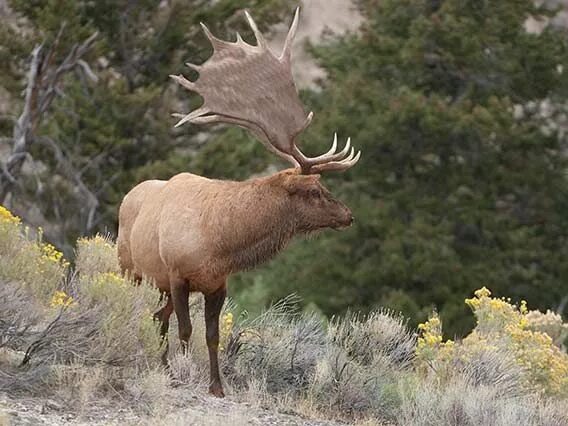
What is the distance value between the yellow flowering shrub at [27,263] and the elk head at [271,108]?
1.52m

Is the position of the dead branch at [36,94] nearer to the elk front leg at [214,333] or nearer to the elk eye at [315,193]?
the elk front leg at [214,333]

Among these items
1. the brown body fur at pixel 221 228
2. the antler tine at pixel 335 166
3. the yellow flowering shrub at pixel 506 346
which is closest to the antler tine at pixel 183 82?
the brown body fur at pixel 221 228

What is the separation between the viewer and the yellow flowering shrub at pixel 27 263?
34.3 feet

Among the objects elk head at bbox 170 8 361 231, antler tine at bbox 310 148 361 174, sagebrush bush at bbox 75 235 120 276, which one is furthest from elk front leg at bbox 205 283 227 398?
sagebrush bush at bbox 75 235 120 276

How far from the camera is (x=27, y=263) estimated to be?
10594mm

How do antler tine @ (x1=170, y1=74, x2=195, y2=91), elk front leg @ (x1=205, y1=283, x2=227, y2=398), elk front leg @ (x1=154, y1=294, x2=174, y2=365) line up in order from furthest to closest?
elk front leg @ (x1=154, y1=294, x2=174, y2=365)
elk front leg @ (x1=205, y1=283, x2=227, y2=398)
antler tine @ (x1=170, y1=74, x2=195, y2=91)

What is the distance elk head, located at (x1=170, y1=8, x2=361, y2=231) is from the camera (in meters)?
10.4

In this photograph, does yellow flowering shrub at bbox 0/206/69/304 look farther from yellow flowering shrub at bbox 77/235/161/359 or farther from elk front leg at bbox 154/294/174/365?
elk front leg at bbox 154/294/174/365

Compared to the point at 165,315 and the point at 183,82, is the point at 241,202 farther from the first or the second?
the point at 165,315

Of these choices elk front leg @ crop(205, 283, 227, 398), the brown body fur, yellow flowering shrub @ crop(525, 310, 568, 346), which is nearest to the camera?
the brown body fur

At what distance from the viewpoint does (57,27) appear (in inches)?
1038

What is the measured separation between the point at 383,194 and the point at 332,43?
14.6ft

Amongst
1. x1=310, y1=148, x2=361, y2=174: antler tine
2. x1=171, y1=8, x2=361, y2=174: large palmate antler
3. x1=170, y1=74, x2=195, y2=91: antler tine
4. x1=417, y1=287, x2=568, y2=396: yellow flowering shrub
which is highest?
x1=170, y1=74, x2=195, y2=91: antler tine

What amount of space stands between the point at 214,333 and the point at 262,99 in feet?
5.54
